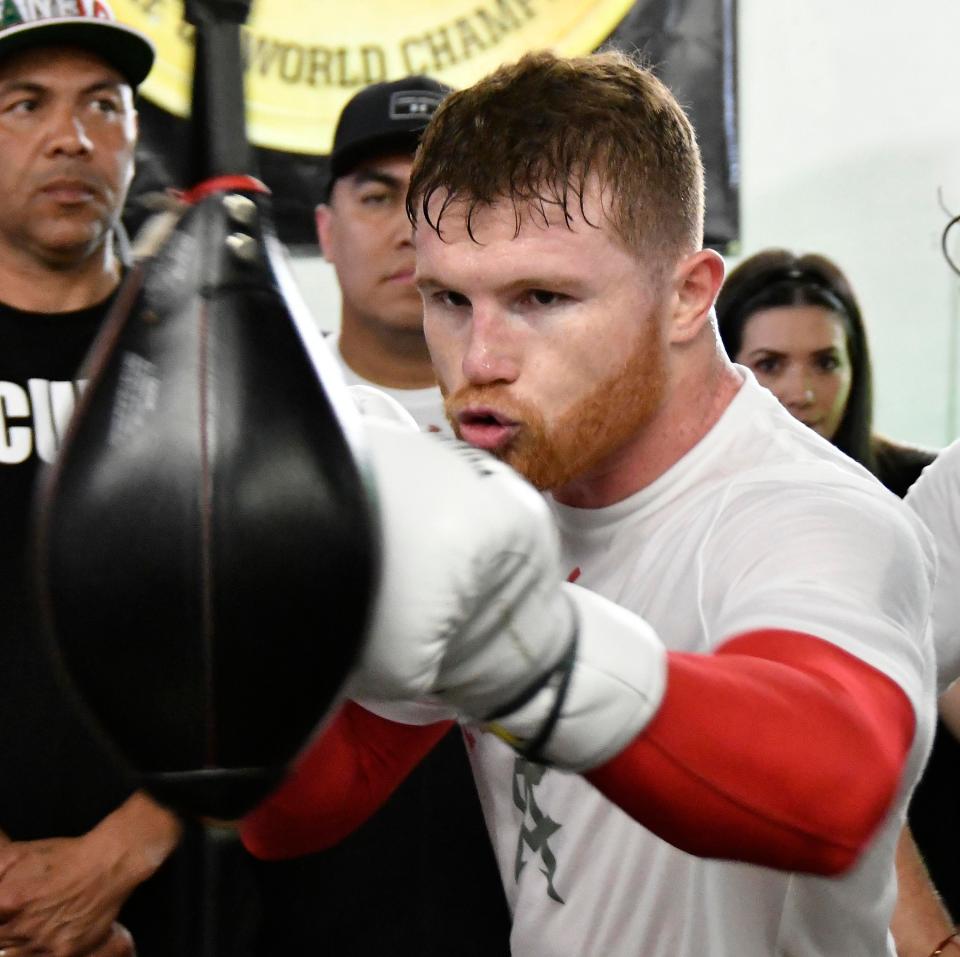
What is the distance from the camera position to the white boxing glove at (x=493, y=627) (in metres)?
0.70

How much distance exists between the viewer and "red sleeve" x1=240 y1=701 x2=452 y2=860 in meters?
1.05

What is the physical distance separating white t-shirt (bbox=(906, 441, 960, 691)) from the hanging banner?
1.21 meters

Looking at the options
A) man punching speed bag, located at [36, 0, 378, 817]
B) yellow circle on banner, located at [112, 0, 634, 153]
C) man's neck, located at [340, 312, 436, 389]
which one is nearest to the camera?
man punching speed bag, located at [36, 0, 378, 817]

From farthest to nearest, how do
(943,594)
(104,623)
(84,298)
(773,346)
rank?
(773,346)
(84,298)
(943,594)
(104,623)

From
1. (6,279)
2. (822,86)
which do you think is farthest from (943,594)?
(822,86)

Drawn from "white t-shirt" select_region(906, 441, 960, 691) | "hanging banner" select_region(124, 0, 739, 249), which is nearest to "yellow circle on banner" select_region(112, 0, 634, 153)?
"hanging banner" select_region(124, 0, 739, 249)

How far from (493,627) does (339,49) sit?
1966mm

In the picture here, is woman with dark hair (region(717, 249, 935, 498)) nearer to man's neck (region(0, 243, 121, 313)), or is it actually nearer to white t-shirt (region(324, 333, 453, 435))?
white t-shirt (region(324, 333, 453, 435))

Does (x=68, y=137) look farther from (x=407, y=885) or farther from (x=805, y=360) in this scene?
(x=805, y=360)

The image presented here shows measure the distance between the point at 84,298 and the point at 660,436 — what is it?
83 cm

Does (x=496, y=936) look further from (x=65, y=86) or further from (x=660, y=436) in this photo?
(x=65, y=86)

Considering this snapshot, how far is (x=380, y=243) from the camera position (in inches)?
72.9

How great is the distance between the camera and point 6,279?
159 cm

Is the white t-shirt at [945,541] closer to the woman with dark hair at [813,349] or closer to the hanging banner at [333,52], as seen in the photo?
the woman with dark hair at [813,349]
